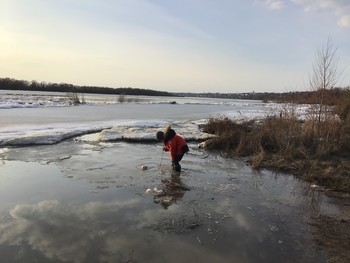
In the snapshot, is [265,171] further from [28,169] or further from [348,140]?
[28,169]

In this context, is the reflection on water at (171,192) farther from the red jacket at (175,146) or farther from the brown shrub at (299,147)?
the brown shrub at (299,147)

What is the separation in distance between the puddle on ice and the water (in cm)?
1

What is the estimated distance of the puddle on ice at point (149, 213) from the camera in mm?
4461

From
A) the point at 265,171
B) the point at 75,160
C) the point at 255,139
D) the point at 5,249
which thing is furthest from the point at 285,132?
the point at 5,249

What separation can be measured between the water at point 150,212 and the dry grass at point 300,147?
2.31ft

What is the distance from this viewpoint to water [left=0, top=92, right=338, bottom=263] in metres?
4.46

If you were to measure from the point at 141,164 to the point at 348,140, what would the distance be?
670cm

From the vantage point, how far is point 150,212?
19.0 feet

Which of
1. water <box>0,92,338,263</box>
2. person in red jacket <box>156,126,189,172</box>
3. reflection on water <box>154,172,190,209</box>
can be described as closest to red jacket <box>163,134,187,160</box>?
person in red jacket <box>156,126,189,172</box>

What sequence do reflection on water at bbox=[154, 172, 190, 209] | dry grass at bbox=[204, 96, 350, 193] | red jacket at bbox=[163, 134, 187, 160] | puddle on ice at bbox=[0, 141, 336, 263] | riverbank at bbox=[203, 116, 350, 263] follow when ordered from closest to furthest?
puddle on ice at bbox=[0, 141, 336, 263] < riverbank at bbox=[203, 116, 350, 263] < reflection on water at bbox=[154, 172, 190, 209] < red jacket at bbox=[163, 134, 187, 160] < dry grass at bbox=[204, 96, 350, 193]

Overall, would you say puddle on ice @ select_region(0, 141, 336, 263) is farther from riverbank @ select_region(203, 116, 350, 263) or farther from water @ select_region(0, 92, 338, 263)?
riverbank @ select_region(203, 116, 350, 263)

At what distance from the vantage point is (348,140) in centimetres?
1152

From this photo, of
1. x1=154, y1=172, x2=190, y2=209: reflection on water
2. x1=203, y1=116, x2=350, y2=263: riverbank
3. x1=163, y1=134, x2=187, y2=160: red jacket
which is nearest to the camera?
x1=203, y1=116, x2=350, y2=263: riverbank

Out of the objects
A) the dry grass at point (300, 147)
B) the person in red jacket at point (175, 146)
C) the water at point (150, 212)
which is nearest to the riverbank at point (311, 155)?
the dry grass at point (300, 147)
